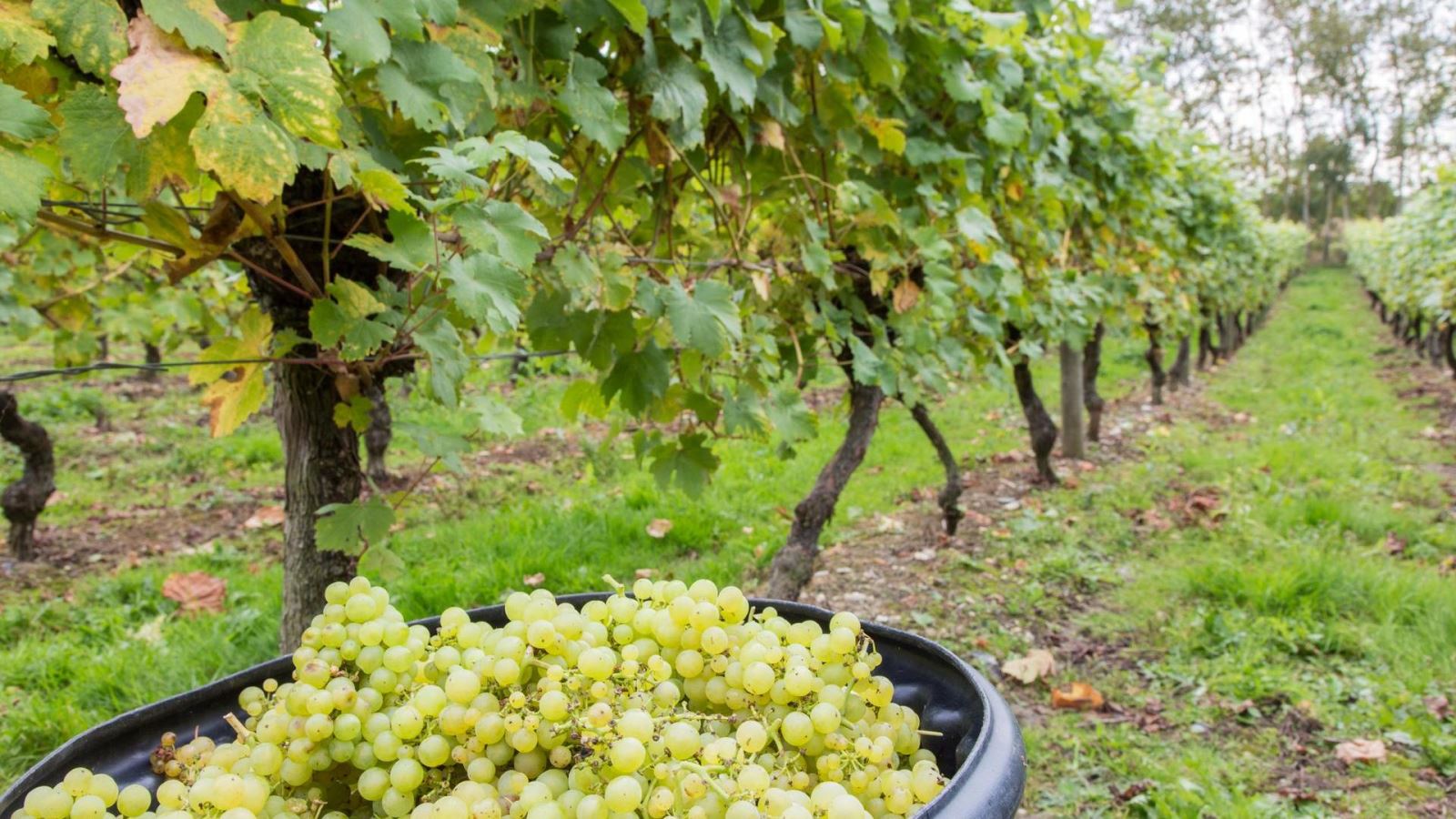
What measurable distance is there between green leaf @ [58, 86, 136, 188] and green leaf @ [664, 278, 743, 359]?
1.10 m

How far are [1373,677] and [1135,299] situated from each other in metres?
4.37

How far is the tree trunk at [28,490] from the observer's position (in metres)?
4.82

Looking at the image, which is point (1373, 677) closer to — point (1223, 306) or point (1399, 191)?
point (1223, 306)

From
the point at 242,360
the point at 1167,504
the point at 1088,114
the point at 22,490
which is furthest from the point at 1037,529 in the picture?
the point at 22,490

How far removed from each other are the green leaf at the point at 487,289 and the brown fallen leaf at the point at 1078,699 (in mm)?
2890

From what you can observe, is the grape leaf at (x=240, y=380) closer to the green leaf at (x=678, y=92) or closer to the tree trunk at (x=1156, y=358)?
the green leaf at (x=678, y=92)

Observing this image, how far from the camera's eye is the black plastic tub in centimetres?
69

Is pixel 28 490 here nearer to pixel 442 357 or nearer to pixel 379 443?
pixel 379 443

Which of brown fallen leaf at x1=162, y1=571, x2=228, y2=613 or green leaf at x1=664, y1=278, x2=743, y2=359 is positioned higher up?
green leaf at x1=664, y1=278, x2=743, y2=359

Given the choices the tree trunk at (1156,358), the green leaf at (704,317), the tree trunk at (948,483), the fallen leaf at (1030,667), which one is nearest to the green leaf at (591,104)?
the green leaf at (704,317)

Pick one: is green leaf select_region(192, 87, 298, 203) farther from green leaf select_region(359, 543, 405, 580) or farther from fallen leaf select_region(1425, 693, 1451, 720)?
fallen leaf select_region(1425, 693, 1451, 720)

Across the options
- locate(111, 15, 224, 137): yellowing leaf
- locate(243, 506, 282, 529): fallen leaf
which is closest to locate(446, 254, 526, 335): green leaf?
locate(111, 15, 224, 137): yellowing leaf

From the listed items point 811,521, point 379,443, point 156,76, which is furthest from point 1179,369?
point 156,76

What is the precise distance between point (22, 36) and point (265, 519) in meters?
5.27
